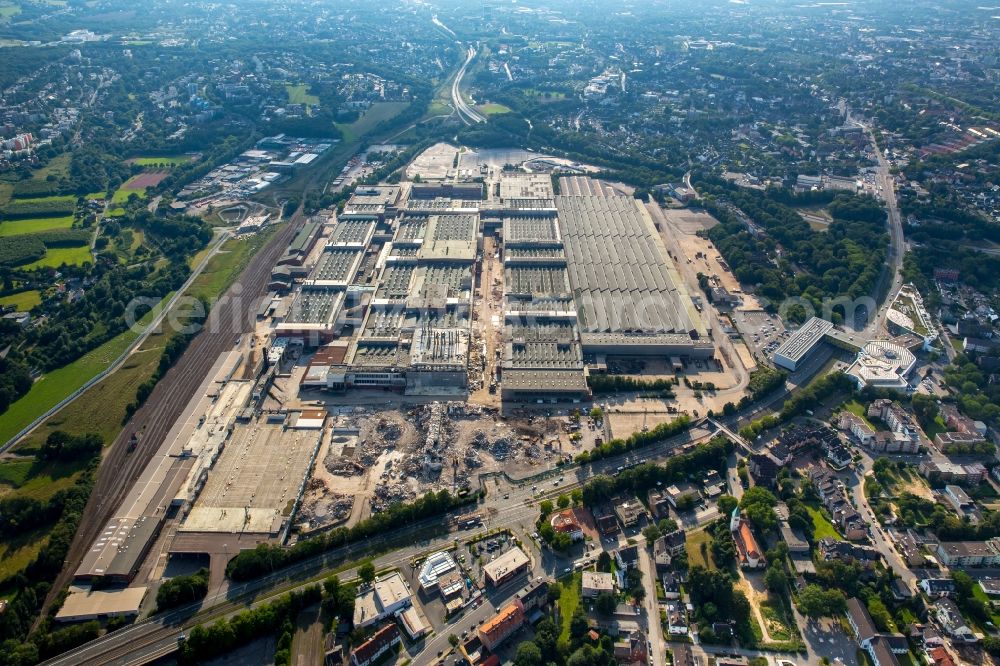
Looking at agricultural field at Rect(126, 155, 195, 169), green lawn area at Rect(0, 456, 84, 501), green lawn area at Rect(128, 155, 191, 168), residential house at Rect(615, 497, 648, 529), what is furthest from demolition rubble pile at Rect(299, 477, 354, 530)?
green lawn area at Rect(128, 155, 191, 168)

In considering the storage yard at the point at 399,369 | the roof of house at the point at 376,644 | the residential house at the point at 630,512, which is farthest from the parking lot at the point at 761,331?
the roof of house at the point at 376,644

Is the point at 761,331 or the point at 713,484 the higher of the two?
the point at 761,331

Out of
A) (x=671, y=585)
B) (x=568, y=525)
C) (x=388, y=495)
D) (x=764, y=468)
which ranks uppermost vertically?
(x=764, y=468)

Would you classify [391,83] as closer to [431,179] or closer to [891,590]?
[431,179]

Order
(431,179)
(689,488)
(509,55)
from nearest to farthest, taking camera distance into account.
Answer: (689,488) → (431,179) → (509,55)

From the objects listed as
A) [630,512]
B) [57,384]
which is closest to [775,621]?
[630,512]

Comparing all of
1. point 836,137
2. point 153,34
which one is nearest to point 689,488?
point 836,137

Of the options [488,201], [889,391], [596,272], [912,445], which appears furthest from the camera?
[488,201]

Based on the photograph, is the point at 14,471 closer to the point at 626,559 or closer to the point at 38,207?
the point at 626,559
